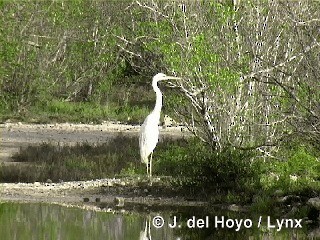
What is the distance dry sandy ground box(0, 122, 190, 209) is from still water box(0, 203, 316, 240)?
1.17 meters

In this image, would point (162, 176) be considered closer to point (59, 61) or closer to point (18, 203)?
point (18, 203)

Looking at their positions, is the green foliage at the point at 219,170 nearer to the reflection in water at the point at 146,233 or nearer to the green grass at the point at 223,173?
the green grass at the point at 223,173

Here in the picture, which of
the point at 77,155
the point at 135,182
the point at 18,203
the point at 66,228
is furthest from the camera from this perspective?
the point at 77,155

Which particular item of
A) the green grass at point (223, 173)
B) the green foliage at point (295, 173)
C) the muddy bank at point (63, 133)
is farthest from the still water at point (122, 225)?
the muddy bank at point (63, 133)

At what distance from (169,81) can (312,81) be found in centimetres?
505

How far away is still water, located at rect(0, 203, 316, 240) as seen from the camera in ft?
41.4

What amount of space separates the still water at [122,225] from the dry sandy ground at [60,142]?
1172mm

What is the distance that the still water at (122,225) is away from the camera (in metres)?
12.6

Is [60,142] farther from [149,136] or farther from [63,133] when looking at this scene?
[149,136]

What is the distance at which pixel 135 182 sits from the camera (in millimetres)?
17203

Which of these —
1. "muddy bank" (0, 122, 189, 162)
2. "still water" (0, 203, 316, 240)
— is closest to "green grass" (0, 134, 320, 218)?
"still water" (0, 203, 316, 240)

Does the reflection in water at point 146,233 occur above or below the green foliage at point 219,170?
below

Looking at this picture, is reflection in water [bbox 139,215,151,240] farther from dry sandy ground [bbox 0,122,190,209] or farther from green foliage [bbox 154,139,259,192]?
green foliage [bbox 154,139,259,192]

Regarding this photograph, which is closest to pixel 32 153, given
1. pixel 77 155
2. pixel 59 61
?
pixel 77 155
